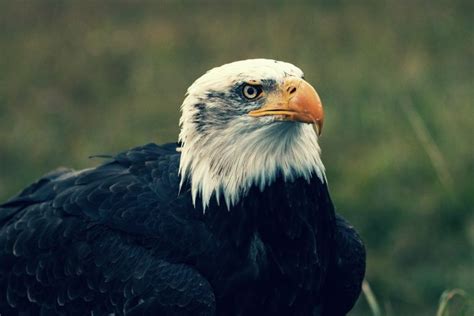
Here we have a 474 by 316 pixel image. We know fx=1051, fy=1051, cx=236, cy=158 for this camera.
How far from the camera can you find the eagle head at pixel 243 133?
5.45m

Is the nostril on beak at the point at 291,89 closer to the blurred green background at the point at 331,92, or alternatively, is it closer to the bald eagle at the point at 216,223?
the bald eagle at the point at 216,223

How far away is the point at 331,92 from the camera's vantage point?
1135cm

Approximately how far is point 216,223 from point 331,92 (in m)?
5.91

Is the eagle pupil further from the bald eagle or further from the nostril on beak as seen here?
the nostril on beak

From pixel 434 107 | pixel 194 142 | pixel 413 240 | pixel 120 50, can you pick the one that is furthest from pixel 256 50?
pixel 194 142

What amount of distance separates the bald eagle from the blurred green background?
2503 mm

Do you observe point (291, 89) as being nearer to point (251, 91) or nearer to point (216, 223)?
point (251, 91)

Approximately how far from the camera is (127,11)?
1402cm

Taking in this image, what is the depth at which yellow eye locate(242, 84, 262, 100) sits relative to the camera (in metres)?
5.46

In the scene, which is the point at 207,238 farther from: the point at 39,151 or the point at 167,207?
the point at 39,151

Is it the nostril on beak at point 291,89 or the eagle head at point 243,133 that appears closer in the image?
the nostril on beak at point 291,89

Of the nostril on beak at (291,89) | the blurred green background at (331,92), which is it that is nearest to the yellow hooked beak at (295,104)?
the nostril on beak at (291,89)

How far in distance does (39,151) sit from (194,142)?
563 cm

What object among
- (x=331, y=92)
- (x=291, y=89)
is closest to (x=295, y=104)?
(x=291, y=89)
